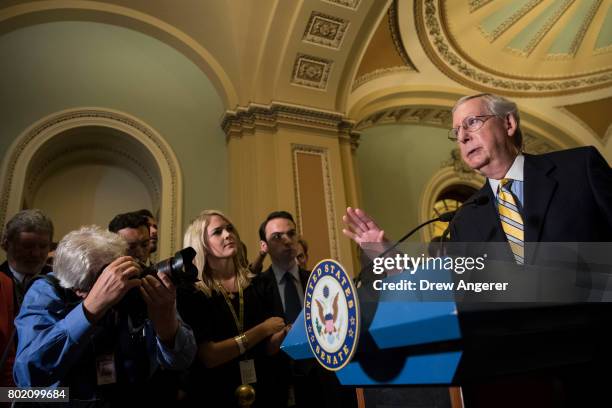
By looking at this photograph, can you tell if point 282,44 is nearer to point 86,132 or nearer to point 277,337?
point 86,132

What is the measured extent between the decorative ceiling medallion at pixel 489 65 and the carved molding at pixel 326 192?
2174 millimetres

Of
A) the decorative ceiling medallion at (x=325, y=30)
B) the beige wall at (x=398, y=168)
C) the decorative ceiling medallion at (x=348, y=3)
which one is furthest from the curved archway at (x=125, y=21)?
the beige wall at (x=398, y=168)

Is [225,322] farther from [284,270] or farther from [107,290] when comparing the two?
[107,290]

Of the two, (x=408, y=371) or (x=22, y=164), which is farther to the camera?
(x=22, y=164)

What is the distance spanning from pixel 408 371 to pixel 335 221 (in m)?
4.16

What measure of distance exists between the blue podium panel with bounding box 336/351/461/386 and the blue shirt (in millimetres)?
794

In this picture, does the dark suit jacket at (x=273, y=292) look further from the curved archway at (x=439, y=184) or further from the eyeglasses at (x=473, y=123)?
the curved archway at (x=439, y=184)

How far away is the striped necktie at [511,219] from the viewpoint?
3.47 feet

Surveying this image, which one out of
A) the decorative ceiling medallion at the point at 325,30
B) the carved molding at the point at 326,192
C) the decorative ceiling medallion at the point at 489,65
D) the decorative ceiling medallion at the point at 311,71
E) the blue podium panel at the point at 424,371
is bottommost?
the blue podium panel at the point at 424,371

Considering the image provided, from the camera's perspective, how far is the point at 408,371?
68 centimetres

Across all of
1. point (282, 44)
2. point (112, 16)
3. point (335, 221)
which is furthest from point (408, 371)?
point (112, 16)

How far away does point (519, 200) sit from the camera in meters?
1.15

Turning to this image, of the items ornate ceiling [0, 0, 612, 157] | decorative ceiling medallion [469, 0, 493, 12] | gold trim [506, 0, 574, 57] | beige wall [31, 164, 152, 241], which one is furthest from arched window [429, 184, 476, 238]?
beige wall [31, 164, 152, 241]

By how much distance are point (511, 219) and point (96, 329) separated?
1149 mm
